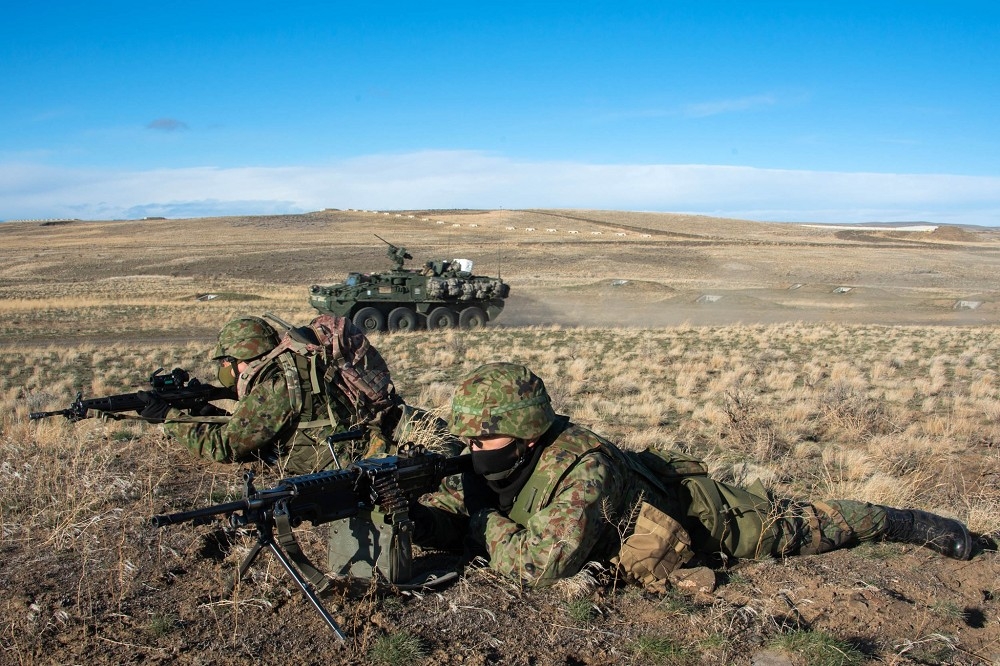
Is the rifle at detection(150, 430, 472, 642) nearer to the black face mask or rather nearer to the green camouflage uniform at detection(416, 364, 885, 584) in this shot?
the black face mask

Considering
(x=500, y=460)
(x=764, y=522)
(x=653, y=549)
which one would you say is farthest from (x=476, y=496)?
(x=764, y=522)

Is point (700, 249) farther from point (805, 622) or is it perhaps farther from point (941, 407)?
point (805, 622)

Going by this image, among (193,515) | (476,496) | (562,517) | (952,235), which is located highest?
(952,235)

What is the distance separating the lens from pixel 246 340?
529 centimetres

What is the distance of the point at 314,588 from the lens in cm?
323

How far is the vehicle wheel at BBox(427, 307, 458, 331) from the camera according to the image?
823 inches

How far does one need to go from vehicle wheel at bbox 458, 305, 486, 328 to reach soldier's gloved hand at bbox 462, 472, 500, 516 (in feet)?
56.8

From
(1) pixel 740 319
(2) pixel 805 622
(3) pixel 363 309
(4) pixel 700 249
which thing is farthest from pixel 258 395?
(4) pixel 700 249

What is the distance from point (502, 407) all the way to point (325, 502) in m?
0.89

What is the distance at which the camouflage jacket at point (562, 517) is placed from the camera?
347 centimetres

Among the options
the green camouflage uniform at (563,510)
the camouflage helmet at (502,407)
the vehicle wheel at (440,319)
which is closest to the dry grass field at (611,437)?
the green camouflage uniform at (563,510)

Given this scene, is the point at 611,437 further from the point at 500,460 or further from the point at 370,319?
the point at 370,319

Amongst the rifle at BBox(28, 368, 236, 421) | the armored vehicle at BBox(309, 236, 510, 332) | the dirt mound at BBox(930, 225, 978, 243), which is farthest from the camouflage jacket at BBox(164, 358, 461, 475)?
the dirt mound at BBox(930, 225, 978, 243)

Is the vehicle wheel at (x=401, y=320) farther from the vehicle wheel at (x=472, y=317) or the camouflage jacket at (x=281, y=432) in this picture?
the camouflage jacket at (x=281, y=432)
